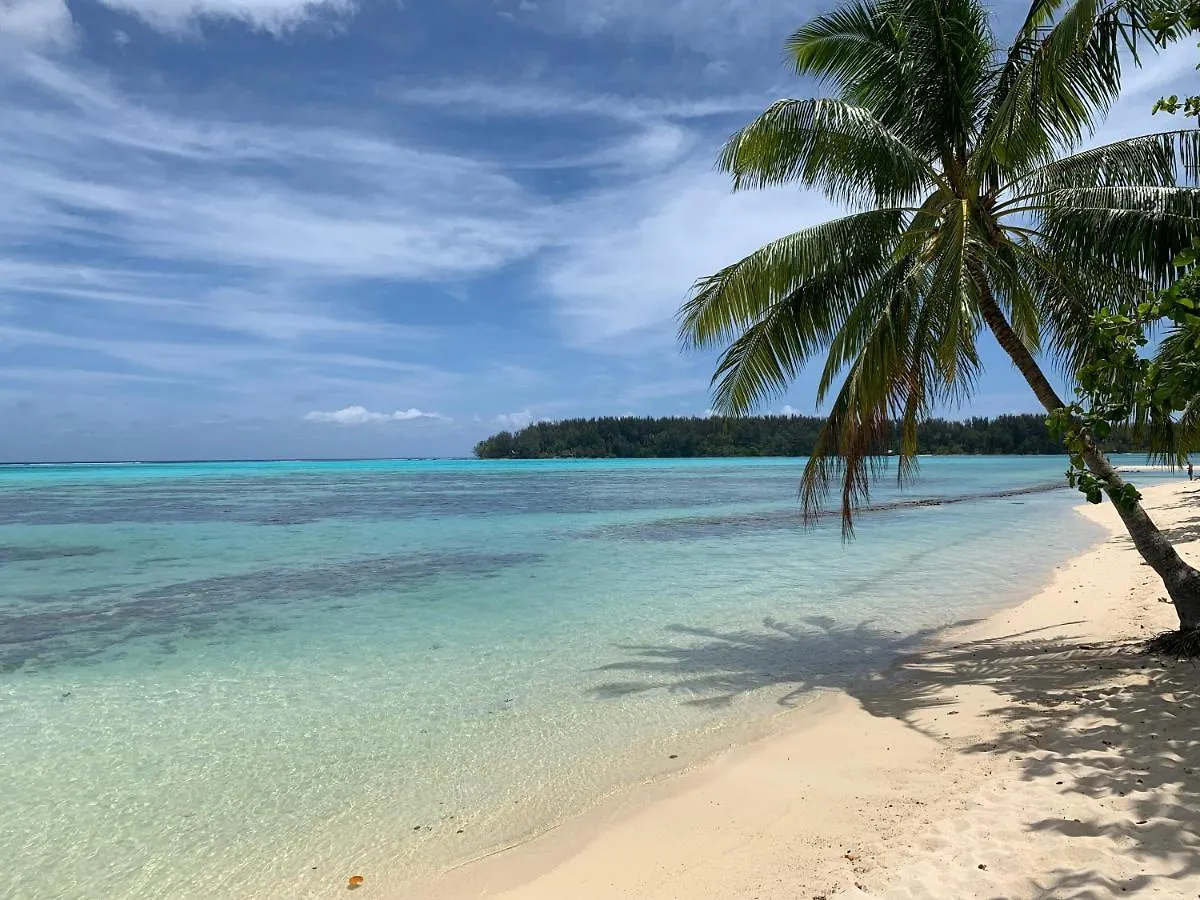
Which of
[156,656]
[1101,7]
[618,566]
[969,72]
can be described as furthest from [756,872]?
[618,566]

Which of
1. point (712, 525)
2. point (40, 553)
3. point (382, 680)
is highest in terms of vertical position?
point (40, 553)

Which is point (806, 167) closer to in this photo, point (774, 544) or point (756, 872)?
point (756, 872)

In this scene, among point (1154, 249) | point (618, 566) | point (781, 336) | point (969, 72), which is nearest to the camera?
point (1154, 249)

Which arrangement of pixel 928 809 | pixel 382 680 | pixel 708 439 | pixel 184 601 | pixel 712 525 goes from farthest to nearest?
pixel 708 439 < pixel 712 525 < pixel 184 601 < pixel 382 680 < pixel 928 809

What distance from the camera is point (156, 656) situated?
8594 millimetres

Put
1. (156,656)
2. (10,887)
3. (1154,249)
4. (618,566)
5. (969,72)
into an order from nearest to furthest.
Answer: (10,887)
(1154,249)
(969,72)
(156,656)
(618,566)

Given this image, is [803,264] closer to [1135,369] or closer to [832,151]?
[832,151]

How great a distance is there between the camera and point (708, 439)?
133500 mm

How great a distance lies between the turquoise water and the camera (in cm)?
436

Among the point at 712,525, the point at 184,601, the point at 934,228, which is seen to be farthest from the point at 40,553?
the point at 934,228

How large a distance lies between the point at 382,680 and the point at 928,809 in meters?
5.34

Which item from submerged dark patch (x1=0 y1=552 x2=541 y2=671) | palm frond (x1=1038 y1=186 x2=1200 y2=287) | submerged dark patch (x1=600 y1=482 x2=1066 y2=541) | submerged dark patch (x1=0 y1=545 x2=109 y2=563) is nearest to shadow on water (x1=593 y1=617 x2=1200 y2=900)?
palm frond (x1=1038 y1=186 x2=1200 y2=287)

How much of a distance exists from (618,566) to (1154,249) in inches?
427

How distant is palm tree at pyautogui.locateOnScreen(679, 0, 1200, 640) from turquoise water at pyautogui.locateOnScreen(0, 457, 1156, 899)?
9.82 feet
